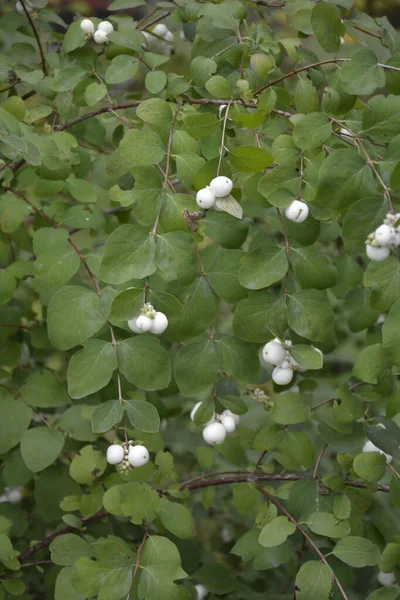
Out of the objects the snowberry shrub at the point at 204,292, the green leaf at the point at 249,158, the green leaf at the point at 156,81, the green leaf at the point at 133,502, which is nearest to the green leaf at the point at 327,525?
the snowberry shrub at the point at 204,292

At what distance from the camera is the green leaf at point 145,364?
45.2 inches

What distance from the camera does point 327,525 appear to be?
1231 millimetres

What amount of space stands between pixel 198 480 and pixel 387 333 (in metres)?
0.68

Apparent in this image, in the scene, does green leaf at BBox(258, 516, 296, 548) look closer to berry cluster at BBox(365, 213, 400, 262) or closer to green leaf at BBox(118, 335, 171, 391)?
green leaf at BBox(118, 335, 171, 391)

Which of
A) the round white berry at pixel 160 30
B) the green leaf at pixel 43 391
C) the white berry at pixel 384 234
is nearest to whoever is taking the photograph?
the white berry at pixel 384 234

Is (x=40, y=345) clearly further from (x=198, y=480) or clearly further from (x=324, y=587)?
(x=324, y=587)

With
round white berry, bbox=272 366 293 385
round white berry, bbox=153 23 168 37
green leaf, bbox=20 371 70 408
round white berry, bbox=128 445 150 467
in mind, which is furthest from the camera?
round white berry, bbox=153 23 168 37

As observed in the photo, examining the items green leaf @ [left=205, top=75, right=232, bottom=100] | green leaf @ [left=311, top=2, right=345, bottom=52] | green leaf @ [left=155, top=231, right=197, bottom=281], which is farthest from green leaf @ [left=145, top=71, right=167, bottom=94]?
green leaf @ [left=155, top=231, right=197, bottom=281]

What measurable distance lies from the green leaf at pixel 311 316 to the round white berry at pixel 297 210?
0.46ft

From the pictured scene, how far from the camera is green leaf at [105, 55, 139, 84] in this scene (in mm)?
1401

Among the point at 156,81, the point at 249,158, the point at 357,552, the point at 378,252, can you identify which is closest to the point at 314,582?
the point at 357,552

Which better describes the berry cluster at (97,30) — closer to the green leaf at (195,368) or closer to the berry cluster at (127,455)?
the green leaf at (195,368)

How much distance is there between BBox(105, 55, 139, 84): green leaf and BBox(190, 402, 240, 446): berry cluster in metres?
0.64

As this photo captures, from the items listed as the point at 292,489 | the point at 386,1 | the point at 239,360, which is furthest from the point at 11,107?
the point at 386,1
